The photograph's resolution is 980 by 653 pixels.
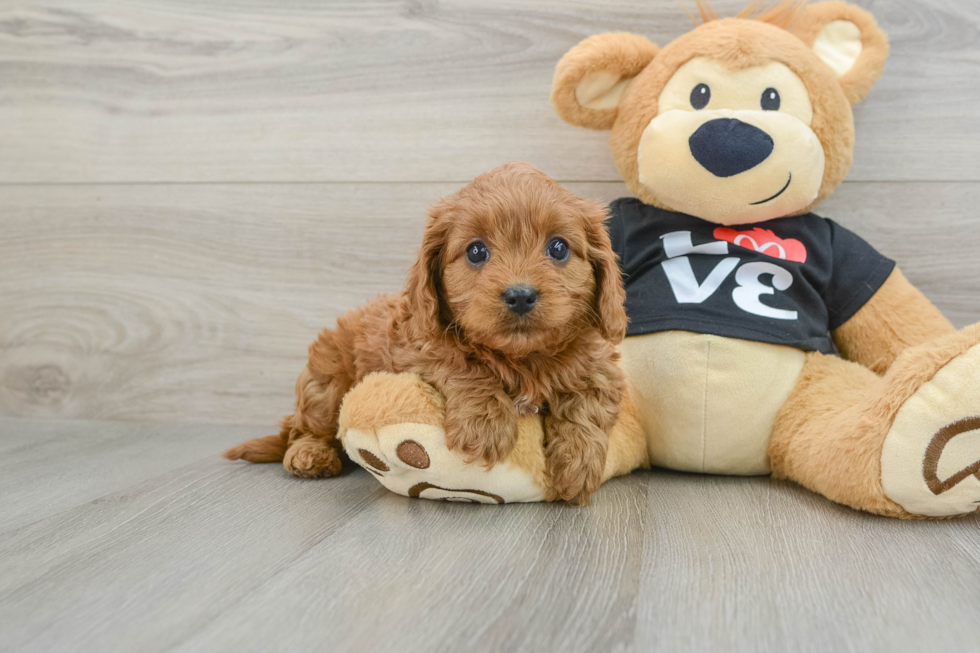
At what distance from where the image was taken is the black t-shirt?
1255 mm

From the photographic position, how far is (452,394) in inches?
42.9

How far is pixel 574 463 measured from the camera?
1.10 m

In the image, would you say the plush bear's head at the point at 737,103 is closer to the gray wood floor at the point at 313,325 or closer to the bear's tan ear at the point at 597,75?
the bear's tan ear at the point at 597,75

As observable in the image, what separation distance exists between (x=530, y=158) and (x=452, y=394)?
0.75 metres

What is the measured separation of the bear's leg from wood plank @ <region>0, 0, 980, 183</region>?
2.13 ft

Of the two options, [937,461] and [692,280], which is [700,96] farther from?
[937,461]

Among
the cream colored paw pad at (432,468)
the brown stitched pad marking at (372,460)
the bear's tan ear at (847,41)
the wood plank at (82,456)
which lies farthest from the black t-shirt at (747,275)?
the wood plank at (82,456)

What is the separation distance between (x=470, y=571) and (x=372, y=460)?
306 millimetres

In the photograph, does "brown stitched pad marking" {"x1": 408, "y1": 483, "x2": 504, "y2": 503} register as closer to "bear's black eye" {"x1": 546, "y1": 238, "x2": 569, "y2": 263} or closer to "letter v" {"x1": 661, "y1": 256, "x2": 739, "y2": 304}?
"bear's black eye" {"x1": 546, "y1": 238, "x2": 569, "y2": 263}

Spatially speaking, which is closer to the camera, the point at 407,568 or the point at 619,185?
the point at 407,568

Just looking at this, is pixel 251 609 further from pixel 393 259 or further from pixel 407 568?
pixel 393 259

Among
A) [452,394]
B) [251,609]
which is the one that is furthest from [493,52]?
[251,609]

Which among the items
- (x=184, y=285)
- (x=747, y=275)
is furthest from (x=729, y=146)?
(x=184, y=285)

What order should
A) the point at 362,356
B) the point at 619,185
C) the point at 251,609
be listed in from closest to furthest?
the point at 251,609 → the point at 362,356 → the point at 619,185
